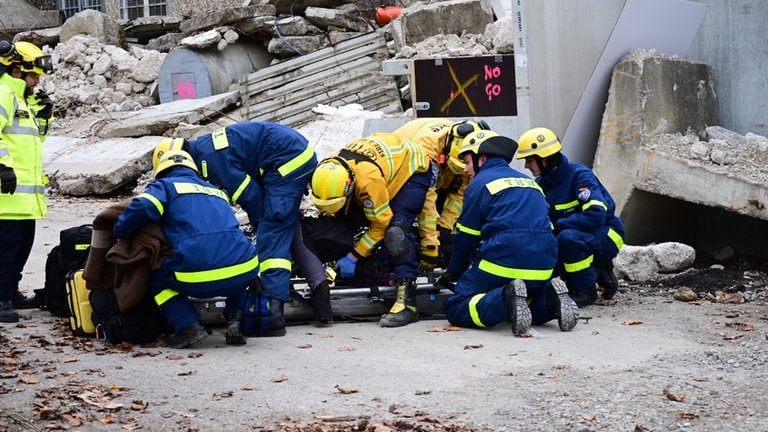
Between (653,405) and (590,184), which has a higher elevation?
(590,184)

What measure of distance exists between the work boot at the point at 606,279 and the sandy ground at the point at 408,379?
0.75 meters

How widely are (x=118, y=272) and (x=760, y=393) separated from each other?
371 centimetres

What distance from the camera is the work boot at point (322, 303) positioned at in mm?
7398

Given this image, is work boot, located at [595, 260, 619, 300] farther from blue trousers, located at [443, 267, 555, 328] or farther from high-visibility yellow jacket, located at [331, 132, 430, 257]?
high-visibility yellow jacket, located at [331, 132, 430, 257]

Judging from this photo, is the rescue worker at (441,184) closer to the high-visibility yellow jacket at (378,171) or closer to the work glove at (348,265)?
the high-visibility yellow jacket at (378,171)

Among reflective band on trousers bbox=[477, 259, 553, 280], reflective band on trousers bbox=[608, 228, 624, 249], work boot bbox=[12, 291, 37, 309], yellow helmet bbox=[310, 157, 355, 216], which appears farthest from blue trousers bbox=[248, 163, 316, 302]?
reflective band on trousers bbox=[608, 228, 624, 249]

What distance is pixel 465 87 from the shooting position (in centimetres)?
1087

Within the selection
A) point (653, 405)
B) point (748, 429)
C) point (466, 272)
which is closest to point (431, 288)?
point (466, 272)

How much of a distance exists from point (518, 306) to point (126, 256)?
2460 millimetres

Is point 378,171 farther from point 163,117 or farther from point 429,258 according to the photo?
point 163,117

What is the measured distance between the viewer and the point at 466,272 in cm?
726

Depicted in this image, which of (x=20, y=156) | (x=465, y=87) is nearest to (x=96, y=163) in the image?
(x=465, y=87)

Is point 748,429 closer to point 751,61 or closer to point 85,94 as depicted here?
point 751,61

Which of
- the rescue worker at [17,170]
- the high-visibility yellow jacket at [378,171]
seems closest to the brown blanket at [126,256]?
the rescue worker at [17,170]
